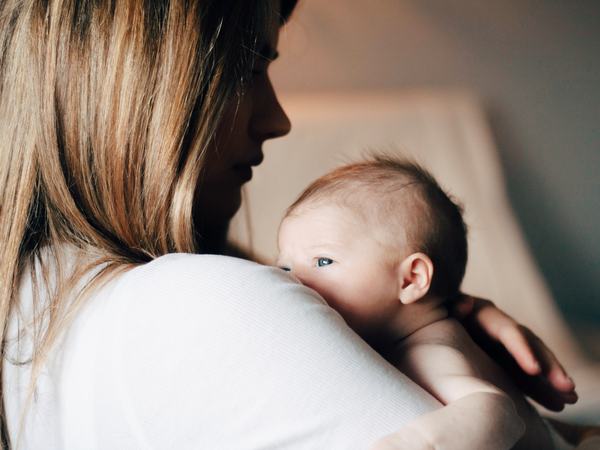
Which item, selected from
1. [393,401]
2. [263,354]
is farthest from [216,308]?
[393,401]

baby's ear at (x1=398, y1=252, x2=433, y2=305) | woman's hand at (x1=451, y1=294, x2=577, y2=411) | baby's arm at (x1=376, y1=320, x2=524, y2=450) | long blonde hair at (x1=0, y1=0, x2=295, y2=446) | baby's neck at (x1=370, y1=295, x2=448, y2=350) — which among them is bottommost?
woman's hand at (x1=451, y1=294, x2=577, y2=411)

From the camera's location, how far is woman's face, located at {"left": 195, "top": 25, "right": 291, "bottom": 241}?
104 centimetres

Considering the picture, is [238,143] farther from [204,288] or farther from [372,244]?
[204,288]

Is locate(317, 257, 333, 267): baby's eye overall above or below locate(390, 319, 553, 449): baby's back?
above

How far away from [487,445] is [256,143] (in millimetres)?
679

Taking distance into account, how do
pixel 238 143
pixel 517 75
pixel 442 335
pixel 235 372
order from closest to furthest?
pixel 235 372
pixel 442 335
pixel 238 143
pixel 517 75

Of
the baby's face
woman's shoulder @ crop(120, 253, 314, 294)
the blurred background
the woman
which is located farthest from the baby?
the blurred background

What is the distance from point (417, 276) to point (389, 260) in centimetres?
5

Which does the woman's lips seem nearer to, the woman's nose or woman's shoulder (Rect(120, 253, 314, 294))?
the woman's nose

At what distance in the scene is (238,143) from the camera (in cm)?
108

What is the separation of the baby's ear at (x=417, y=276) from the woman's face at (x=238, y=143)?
1.05 ft

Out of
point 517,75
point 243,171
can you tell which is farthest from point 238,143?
point 517,75

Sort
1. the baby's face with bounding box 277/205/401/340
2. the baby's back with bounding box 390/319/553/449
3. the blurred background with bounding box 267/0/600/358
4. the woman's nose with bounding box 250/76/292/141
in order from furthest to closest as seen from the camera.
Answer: the blurred background with bounding box 267/0/600/358 → the woman's nose with bounding box 250/76/292/141 → the baby's face with bounding box 277/205/401/340 → the baby's back with bounding box 390/319/553/449

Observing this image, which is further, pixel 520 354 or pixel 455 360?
pixel 520 354
